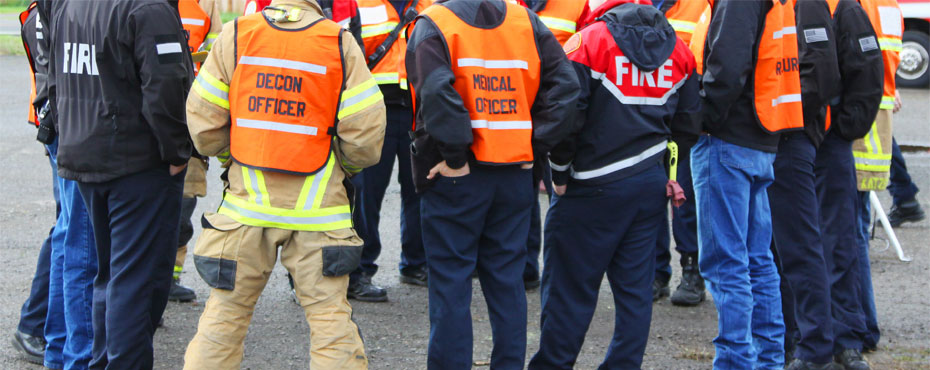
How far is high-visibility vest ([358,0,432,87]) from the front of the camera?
18.5ft

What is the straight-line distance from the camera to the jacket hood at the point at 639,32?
4.11m

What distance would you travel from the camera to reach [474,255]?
A: 4180 millimetres

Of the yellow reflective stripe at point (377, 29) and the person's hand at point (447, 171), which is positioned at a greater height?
the yellow reflective stripe at point (377, 29)

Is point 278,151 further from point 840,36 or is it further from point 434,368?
point 840,36

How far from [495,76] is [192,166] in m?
2.08

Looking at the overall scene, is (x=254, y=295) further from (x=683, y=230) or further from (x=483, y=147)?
(x=683, y=230)

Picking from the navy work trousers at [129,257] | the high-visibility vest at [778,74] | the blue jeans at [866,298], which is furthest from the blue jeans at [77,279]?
the blue jeans at [866,298]

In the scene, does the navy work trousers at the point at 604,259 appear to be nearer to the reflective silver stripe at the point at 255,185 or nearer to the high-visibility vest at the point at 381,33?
the reflective silver stripe at the point at 255,185

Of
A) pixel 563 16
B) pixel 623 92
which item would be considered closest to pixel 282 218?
pixel 623 92

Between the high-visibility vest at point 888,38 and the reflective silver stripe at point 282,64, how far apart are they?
301 centimetres

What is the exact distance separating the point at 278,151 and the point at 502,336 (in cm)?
125

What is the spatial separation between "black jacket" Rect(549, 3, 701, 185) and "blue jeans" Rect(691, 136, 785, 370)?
0.42 metres

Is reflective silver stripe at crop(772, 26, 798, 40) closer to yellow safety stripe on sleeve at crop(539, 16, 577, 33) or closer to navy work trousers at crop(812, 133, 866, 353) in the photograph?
navy work trousers at crop(812, 133, 866, 353)

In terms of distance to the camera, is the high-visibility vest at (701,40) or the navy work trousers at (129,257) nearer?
the navy work trousers at (129,257)
